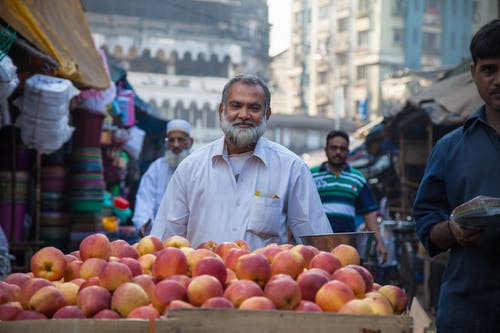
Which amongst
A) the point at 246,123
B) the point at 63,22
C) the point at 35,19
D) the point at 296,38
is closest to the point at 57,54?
the point at 35,19

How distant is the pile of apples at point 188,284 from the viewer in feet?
9.30

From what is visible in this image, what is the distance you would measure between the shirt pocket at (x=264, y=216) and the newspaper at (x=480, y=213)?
4.37 ft

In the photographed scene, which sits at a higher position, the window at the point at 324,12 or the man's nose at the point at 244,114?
the window at the point at 324,12

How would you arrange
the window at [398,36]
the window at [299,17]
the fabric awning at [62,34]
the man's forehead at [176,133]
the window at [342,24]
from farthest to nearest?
the window at [299,17] → the window at [342,24] → the window at [398,36] → the man's forehead at [176,133] → the fabric awning at [62,34]

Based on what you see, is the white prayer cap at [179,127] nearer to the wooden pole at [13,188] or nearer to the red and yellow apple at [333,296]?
the wooden pole at [13,188]

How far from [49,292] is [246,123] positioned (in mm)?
1797

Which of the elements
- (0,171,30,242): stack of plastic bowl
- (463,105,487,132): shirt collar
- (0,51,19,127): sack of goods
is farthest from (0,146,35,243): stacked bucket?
A: (463,105,487,132): shirt collar

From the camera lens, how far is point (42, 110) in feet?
26.0

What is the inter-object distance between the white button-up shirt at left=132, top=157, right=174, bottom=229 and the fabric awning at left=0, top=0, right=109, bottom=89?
0.98 metres

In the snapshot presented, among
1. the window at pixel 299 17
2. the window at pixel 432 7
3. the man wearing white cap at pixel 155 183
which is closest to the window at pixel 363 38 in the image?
the window at pixel 432 7

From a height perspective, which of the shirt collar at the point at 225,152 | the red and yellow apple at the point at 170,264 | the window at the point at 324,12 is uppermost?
the window at the point at 324,12

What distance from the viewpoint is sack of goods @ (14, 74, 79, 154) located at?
25.8 feet

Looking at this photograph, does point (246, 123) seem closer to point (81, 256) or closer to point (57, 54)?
point (81, 256)

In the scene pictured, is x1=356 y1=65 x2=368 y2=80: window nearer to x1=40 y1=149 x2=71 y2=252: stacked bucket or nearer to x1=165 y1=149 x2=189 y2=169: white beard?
x1=40 y1=149 x2=71 y2=252: stacked bucket
